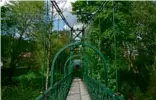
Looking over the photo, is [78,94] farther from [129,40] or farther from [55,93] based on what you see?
[129,40]

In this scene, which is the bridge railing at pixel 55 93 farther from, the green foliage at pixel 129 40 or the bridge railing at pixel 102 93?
the green foliage at pixel 129 40

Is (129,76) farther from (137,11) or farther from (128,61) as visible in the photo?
(137,11)

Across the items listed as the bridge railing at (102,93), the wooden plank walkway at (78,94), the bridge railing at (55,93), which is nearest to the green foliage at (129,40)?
the wooden plank walkway at (78,94)

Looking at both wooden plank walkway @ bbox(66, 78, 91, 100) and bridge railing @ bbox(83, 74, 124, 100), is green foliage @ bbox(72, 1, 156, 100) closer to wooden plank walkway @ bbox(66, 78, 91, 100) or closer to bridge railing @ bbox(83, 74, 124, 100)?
wooden plank walkway @ bbox(66, 78, 91, 100)

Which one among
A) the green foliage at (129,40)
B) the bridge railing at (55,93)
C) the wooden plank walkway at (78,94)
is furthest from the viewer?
the green foliage at (129,40)

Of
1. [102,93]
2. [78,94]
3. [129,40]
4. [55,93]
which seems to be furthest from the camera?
[129,40]

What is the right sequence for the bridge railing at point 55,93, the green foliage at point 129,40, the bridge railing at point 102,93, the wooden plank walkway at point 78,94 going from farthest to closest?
the green foliage at point 129,40, the wooden plank walkway at point 78,94, the bridge railing at point 102,93, the bridge railing at point 55,93

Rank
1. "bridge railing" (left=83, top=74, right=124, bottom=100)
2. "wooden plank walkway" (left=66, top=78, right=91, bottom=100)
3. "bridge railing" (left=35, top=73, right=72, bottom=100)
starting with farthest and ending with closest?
"wooden plank walkway" (left=66, top=78, right=91, bottom=100) < "bridge railing" (left=83, top=74, right=124, bottom=100) < "bridge railing" (left=35, top=73, right=72, bottom=100)

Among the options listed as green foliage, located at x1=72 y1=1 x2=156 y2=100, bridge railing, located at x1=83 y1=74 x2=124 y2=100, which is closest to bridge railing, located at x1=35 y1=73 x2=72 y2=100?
bridge railing, located at x1=83 y1=74 x2=124 y2=100

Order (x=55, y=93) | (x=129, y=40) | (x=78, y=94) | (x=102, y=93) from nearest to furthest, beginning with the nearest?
(x=55, y=93)
(x=102, y=93)
(x=78, y=94)
(x=129, y=40)

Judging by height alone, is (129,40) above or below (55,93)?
above

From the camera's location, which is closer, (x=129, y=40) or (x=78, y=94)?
(x=78, y=94)

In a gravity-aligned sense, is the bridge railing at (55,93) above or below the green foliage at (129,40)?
below

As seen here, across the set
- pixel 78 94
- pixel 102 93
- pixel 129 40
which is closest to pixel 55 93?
pixel 102 93
